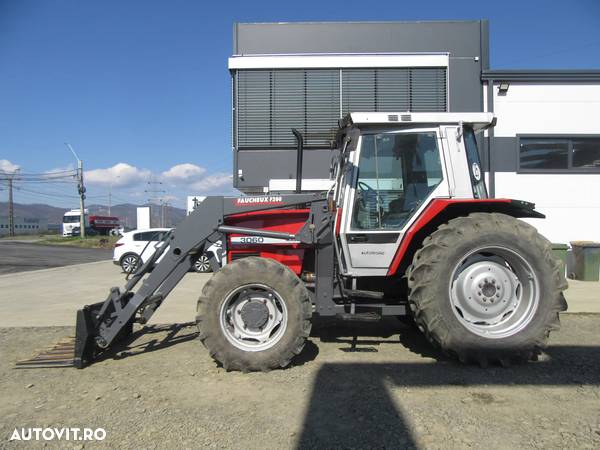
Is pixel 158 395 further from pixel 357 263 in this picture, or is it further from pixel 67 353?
pixel 357 263

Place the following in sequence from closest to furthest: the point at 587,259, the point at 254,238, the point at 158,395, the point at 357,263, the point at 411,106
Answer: the point at 158,395 → the point at 357,263 → the point at 254,238 → the point at 587,259 → the point at 411,106

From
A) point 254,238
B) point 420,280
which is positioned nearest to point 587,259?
point 420,280

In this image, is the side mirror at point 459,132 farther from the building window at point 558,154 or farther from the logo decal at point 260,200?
the building window at point 558,154

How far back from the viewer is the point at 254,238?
15.1 ft

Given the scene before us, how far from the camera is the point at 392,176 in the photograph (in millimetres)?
4270

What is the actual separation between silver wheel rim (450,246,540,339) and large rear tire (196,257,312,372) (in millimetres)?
1478

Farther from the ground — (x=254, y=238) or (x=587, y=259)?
(x=254, y=238)

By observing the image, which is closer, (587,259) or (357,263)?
(357,263)

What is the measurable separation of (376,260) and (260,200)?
139 cm

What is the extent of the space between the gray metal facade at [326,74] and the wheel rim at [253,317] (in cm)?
745

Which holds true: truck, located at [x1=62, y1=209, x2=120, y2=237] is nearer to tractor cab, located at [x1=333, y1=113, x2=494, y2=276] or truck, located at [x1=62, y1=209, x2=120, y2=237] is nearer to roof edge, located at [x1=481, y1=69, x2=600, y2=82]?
roof edge, located at [x1=481, y1=69, x2=600, y2=82]

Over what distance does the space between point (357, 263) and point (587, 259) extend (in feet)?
26.9

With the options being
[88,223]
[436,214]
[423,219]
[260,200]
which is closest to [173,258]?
[260,200]

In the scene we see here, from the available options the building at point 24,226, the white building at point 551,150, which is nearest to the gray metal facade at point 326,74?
the white building at point 551,150
